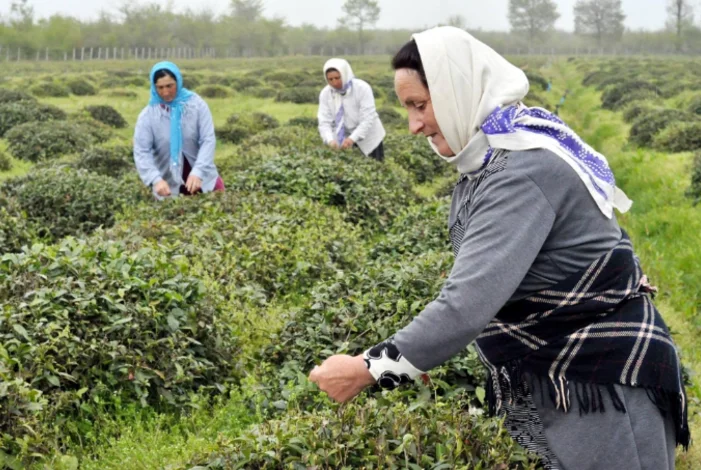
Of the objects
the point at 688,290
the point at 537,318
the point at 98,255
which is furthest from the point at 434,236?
the point at 537,318

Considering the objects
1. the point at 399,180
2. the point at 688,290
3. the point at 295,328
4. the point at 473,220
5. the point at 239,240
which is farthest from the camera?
the point at 399,180

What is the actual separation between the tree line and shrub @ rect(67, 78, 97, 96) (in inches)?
1598

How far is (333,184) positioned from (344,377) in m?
6.60

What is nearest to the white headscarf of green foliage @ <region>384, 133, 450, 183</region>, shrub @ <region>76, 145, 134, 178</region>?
green foliage @ <region>384, 133, 450, 183</region>

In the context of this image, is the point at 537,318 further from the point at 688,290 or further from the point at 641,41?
the point at 641,41

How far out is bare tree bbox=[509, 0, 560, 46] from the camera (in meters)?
128

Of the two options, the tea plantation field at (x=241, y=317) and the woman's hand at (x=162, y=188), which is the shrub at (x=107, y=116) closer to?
the tea plantation field at (x=241, y=317)

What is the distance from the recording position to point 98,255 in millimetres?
4680

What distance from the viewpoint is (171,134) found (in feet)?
22.7

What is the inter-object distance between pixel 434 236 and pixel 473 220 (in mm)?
4657

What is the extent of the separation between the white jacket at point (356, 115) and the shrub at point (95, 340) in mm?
4946

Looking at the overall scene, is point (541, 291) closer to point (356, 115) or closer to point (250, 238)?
point (250, 238)

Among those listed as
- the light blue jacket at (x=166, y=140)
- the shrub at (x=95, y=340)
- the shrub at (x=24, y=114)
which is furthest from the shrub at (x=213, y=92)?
the shrub at (x=95, y=340)

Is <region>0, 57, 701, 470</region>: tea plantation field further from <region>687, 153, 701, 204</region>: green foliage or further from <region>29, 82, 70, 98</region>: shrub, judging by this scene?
<region>29, 82, 70, 98</region>: shrub
